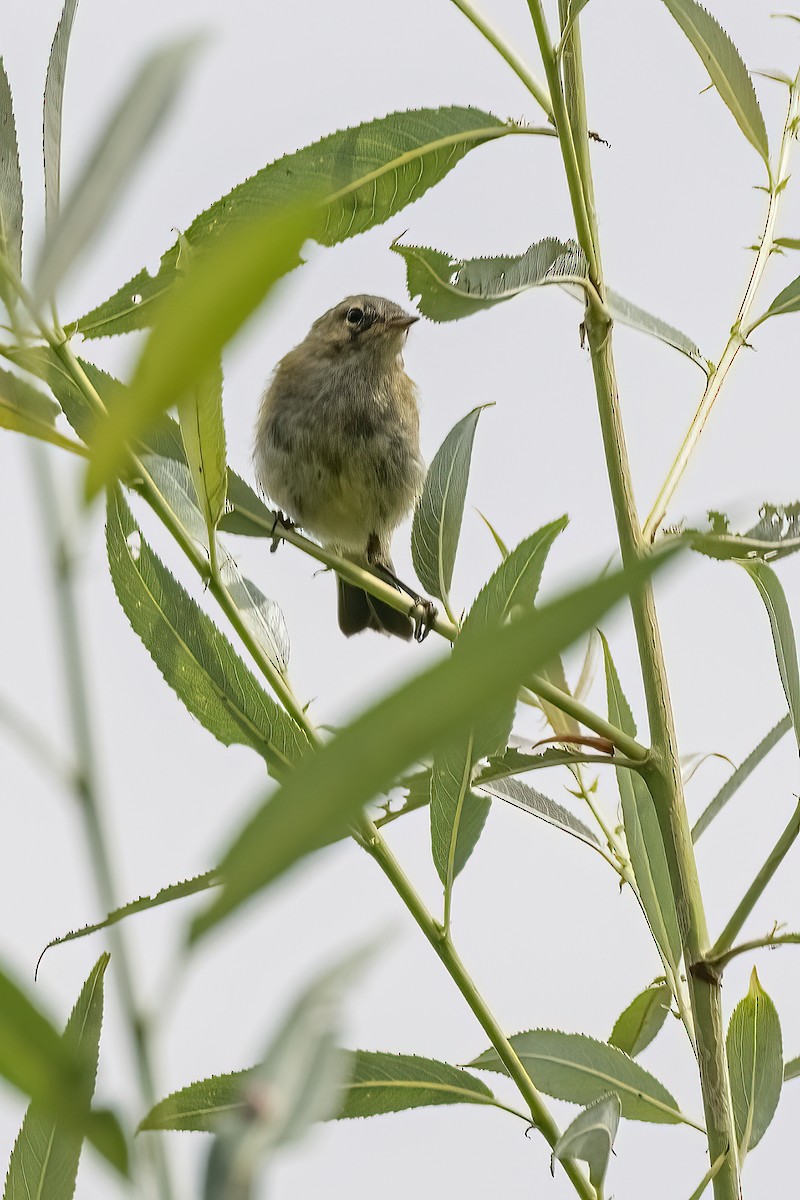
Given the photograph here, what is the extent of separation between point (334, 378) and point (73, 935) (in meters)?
3.29

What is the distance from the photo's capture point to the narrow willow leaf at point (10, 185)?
99cm

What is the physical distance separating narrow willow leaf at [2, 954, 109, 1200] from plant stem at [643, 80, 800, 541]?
A: 71cm

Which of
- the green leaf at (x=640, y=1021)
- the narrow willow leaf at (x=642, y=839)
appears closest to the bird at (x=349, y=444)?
the narrow willow leaf at (x=642, y=839)

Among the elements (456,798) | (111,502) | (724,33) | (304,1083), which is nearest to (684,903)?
(456,798)

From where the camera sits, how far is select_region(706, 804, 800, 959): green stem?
4.05 feet

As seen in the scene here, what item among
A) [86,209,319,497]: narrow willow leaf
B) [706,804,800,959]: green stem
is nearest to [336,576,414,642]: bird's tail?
[706,804,800,959]: green stem

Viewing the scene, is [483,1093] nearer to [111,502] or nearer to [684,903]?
[684,903]

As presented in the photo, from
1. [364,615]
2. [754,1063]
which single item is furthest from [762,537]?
[364,615]

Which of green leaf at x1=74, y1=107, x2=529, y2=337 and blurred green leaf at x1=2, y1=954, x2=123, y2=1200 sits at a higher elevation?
green leaf at x1=74, y1=107, x2=529, y2=337

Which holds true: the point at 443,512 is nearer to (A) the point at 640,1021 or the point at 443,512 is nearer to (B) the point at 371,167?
(B) the point at 371,167

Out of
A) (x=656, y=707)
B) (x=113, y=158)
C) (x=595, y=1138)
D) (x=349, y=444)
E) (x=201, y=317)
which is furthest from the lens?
(x=349, y=444)

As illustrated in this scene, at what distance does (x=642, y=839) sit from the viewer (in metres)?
1.68

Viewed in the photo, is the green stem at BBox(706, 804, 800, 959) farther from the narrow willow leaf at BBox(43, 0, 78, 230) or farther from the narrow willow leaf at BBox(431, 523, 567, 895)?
the narrow willow leaf at BBox(43, 0, 78, 230)

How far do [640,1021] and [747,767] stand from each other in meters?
0.34
